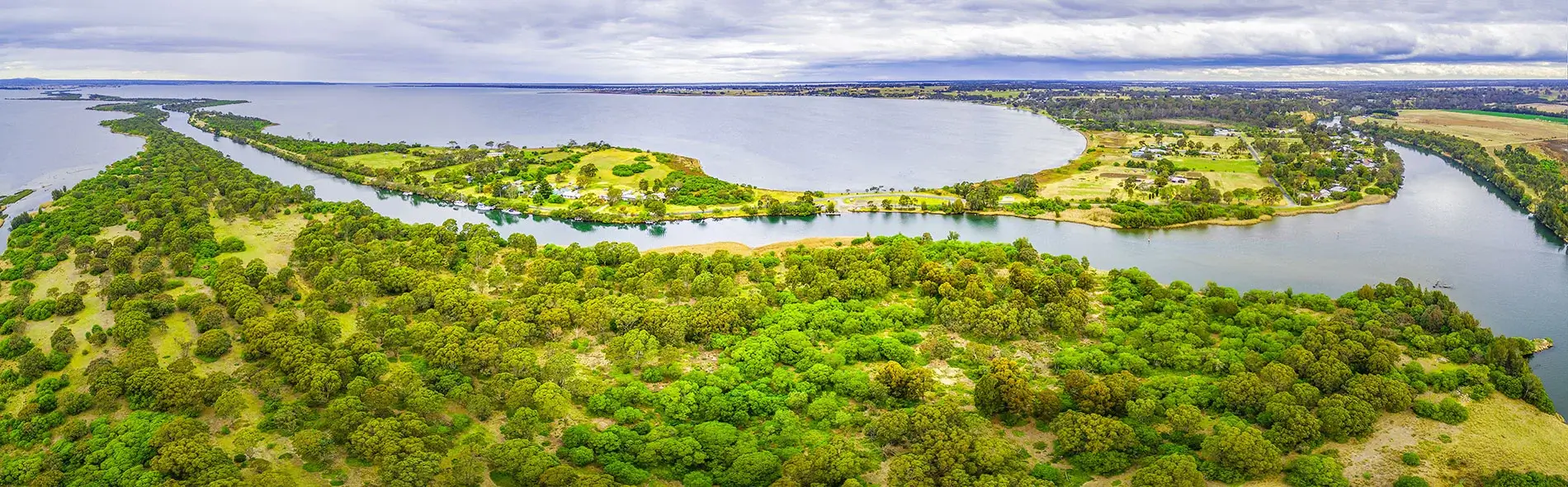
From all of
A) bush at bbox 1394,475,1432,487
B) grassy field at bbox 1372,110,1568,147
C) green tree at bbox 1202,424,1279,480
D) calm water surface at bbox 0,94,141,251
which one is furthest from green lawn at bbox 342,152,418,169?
grassy field at bbox 1372,110,1568,147

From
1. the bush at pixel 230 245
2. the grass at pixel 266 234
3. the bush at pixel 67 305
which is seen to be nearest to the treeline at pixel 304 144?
the grass at pixel 266 234

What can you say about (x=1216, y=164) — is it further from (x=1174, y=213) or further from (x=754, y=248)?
(x=754, y=248)

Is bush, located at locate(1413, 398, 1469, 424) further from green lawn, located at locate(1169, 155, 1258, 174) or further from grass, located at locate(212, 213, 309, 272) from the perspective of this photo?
green lawn, located at locate(1169, 155, 1258, 174)

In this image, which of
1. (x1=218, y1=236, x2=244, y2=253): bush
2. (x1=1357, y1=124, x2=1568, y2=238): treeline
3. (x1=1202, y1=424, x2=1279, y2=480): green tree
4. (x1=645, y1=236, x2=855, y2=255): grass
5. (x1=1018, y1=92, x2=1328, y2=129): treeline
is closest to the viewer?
(x1=1202, y1=424, x2=1279, y2=480): green tree

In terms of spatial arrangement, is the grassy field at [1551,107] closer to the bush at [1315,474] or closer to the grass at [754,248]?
the grass at [754,248]

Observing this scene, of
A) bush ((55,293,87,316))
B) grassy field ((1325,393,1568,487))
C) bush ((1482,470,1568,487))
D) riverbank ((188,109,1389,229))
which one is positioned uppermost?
riverbank ((188,109,1389,229))

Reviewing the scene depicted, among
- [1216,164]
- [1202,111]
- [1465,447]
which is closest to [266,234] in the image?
[1465,447]

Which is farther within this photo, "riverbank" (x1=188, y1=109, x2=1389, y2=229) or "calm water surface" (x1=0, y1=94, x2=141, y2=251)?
"calm water surface" (x1=0, y1=94, x2=141, y2=251)

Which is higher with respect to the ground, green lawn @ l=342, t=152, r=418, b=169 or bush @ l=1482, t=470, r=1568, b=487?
green lawn @ l=342, t=152, r=418, b=169
